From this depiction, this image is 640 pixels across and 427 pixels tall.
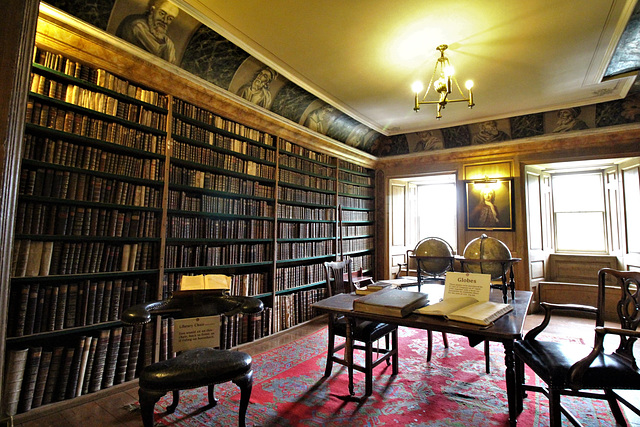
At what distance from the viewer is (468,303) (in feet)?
6.25

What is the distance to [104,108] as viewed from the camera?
260cm

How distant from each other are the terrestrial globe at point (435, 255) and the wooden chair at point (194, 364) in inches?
51.3

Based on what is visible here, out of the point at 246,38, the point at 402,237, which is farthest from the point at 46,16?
the point at 402,237

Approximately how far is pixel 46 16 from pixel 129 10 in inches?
23.3

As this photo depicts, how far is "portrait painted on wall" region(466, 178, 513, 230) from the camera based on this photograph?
215 inches

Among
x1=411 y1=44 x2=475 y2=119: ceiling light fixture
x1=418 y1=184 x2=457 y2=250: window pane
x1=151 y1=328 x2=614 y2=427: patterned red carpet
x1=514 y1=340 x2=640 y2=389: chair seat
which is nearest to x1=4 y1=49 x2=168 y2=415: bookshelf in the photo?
x1=151 y1=328 x2=614 y2=427: patterned red carpet

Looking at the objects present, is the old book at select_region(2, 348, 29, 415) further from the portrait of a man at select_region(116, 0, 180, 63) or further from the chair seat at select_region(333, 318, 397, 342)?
the portrait of a man at select_region(116, 0, 180, 63)

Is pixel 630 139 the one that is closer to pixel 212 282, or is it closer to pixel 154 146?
pixel 212 282

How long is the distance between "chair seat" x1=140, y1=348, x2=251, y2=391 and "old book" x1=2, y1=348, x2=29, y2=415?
3.92ft

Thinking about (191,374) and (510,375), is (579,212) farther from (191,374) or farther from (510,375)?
(191,374)

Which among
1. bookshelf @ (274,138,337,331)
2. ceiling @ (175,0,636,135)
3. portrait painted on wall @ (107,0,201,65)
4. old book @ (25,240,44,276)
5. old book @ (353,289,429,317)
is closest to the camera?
old book @ (353,289,429,317)

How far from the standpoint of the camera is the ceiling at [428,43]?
271 cm

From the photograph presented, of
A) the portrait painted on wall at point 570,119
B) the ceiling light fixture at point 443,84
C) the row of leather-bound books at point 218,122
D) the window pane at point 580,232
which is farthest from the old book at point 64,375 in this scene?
the window pane at point 580,232

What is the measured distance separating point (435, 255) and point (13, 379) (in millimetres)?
3052
